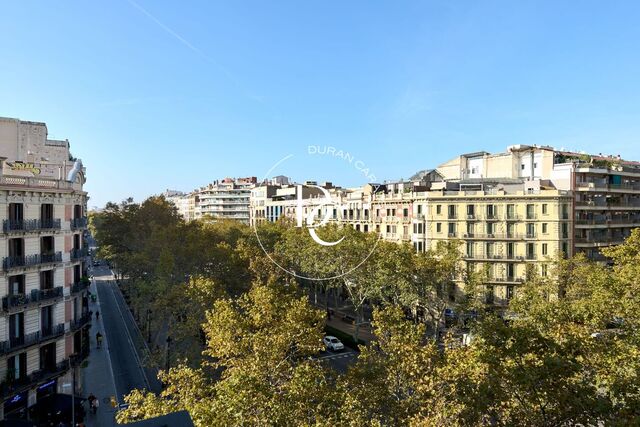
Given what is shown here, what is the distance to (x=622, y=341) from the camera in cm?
2031

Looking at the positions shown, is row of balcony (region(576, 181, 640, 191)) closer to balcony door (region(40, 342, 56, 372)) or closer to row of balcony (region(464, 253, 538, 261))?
row of balcony (region(464, 253, 538, 261))

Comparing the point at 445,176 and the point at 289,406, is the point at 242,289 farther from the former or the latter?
the point at 445,176

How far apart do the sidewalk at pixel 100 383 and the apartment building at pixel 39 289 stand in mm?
1860

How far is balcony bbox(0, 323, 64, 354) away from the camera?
88.0 feet

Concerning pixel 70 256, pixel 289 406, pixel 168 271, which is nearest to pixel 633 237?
pixel 289 406

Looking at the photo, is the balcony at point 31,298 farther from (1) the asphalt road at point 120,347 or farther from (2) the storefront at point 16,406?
(1) the asphalt road at point 120,347

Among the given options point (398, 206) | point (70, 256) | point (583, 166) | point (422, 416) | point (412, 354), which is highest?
point (583, 166)

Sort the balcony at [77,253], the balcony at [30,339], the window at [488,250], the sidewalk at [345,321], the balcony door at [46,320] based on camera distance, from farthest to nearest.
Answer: the window at [488,250], the sidewalk at [345,321], the balcony at [77,253], the balcony door at [46,320], the balcony at [30,339]

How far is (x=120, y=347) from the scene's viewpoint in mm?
43875

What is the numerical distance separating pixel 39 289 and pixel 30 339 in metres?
3.28

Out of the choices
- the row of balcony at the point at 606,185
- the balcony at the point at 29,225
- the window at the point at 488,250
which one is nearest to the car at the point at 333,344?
the window at the point at 488,250

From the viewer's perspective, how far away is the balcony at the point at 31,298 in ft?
89.0

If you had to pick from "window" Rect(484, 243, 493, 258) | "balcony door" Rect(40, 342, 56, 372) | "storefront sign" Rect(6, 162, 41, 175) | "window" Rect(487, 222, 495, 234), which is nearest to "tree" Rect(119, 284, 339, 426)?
"balcony door" Rect(40, 342, 56, 372)

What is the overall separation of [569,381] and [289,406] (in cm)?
924
